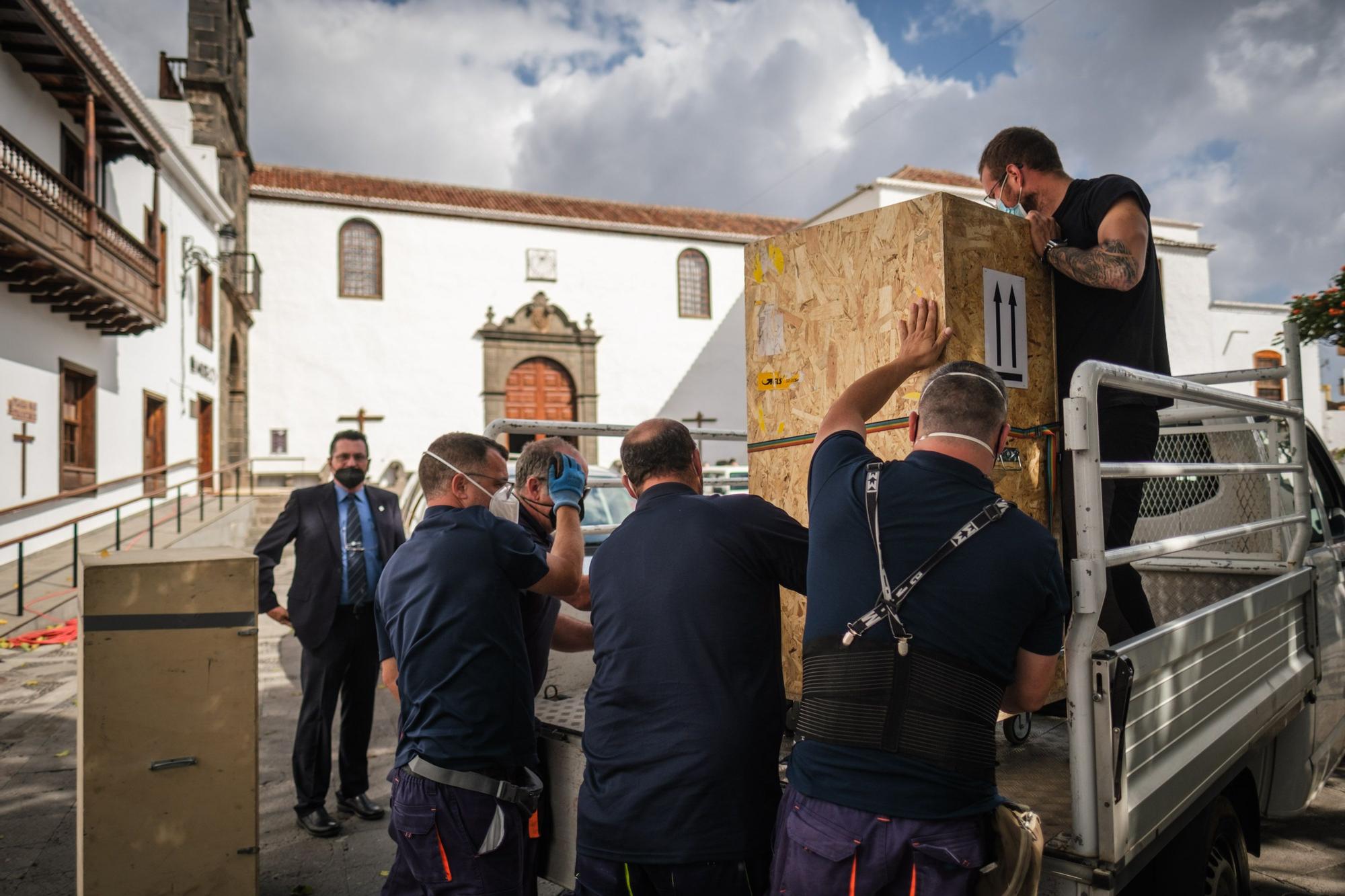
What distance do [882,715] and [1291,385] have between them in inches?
120

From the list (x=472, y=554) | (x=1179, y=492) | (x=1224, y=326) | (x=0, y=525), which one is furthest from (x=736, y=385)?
(x=472, y=554)

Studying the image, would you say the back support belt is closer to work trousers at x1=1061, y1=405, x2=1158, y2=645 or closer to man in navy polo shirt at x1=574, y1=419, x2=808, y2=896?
man in navy polo shirt at x1=574, y1=419, x2=808, y2=896

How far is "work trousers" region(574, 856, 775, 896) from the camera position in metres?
2.19

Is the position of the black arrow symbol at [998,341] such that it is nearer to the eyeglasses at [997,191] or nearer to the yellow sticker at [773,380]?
the eyeglasses at [997,191]

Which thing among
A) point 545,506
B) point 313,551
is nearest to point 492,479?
point 545,506

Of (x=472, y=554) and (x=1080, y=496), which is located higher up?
(x=1080, y=496)

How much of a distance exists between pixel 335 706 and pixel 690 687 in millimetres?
3472

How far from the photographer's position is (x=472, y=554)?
9.25 ft

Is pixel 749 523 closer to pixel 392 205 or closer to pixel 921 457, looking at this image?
pixel 921 457

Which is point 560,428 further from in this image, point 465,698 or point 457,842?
point 457,842

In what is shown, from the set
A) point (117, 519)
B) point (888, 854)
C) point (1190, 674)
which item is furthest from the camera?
point (117, 519)

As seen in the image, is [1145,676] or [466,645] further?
[466,645]

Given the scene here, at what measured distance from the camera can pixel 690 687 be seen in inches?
89.4

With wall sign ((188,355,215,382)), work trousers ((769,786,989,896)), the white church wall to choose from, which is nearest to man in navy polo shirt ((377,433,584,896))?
work trousers ((769,786,989,896))
